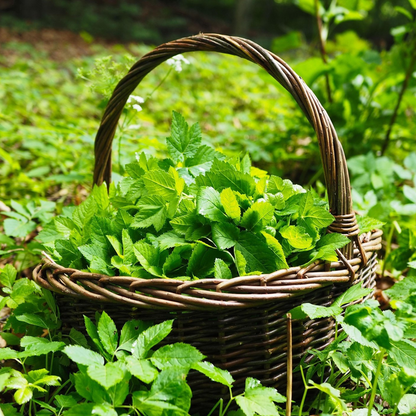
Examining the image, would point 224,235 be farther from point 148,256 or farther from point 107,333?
point 107,333

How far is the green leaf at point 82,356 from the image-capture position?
735 millimetres

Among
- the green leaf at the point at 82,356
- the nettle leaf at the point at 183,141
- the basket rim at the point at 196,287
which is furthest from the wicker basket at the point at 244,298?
the nettle leaf at the point at 183,141

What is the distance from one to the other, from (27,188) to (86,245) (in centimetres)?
108

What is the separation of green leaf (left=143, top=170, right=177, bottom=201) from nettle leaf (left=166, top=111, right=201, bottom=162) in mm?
193

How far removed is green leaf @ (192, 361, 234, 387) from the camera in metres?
0.75

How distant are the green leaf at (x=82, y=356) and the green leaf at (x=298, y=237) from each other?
1.56 feet

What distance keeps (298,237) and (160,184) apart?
353mm

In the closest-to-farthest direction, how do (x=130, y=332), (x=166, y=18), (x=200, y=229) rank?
(x=130, y=332), (x=200, y=229), (x=166, y=18)

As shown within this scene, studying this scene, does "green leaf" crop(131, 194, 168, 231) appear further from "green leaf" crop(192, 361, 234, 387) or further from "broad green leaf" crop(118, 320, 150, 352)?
"green leaf" crop(192, 361, 234, 387)


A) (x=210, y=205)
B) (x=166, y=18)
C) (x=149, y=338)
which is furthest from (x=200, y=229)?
(x=166, y=18)

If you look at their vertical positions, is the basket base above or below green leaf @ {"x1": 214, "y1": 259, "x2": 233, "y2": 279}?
below

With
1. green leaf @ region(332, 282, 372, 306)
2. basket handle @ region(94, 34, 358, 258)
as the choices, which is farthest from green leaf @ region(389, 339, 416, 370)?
basket handle @ region(94, 34, 358, 258)

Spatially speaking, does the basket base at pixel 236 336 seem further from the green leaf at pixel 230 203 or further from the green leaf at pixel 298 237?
the green leaf at pixel 230 203

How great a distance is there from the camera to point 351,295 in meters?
0.87
